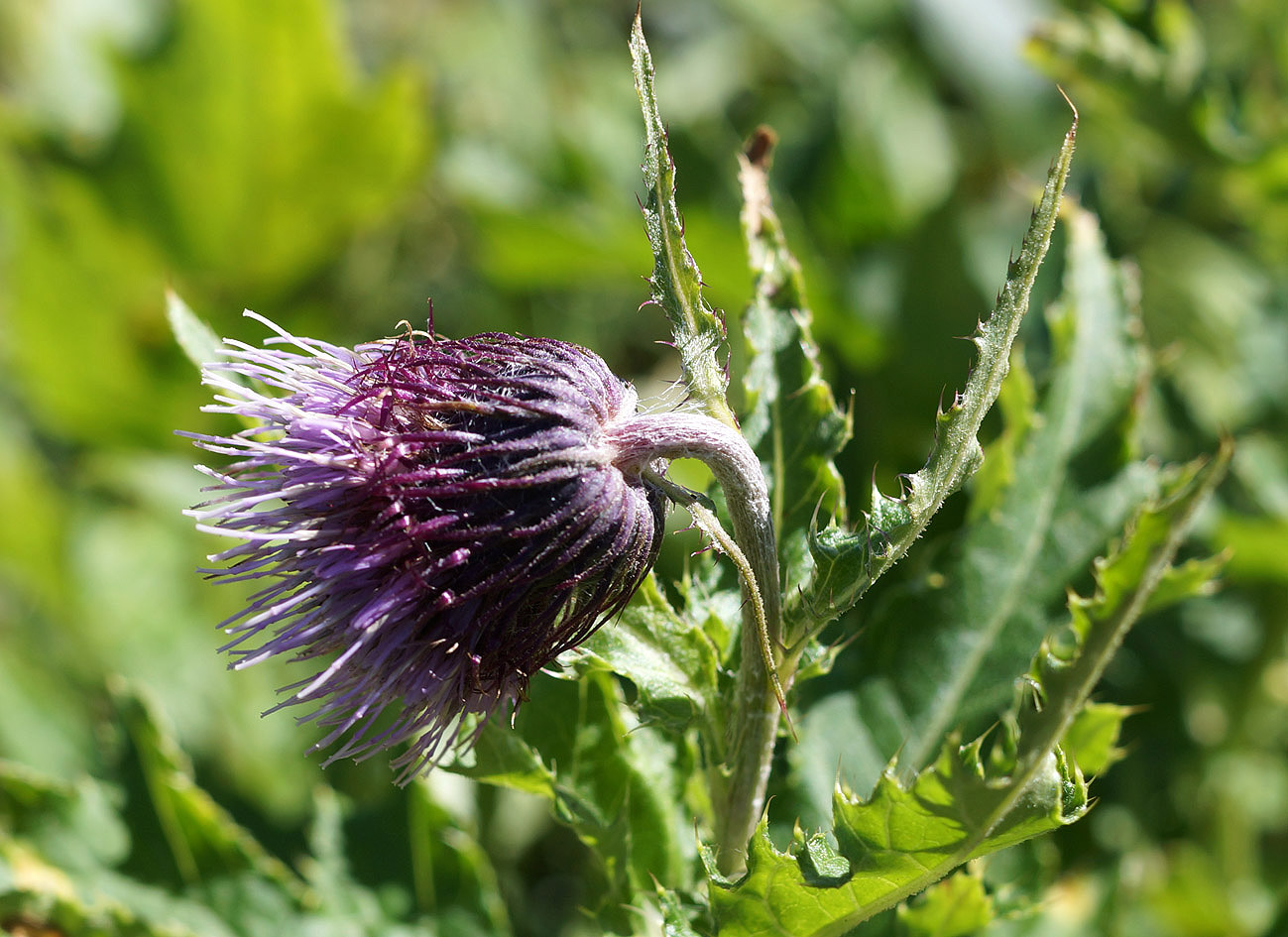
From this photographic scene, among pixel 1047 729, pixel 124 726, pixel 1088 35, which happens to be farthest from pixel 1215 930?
pixel 124 726

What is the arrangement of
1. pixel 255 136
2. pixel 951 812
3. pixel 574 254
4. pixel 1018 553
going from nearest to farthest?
pixel 951 812 < pixel 1018 553 < pixel 574 254 < pixel 255 136

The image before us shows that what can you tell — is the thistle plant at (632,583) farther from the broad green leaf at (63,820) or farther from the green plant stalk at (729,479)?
the broad green leaf at (63,820)

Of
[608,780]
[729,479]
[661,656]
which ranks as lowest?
[608,780]

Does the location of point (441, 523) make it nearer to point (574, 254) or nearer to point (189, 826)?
point (189, 826)

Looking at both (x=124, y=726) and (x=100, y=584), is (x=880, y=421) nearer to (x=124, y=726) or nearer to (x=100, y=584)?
(x=124, y=726)

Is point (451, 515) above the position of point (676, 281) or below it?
below

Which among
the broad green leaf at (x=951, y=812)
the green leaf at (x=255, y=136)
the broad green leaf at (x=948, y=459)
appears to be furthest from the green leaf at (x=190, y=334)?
the green leaf at (x=255, y=136)

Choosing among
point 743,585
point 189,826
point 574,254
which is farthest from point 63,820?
point 574,254
